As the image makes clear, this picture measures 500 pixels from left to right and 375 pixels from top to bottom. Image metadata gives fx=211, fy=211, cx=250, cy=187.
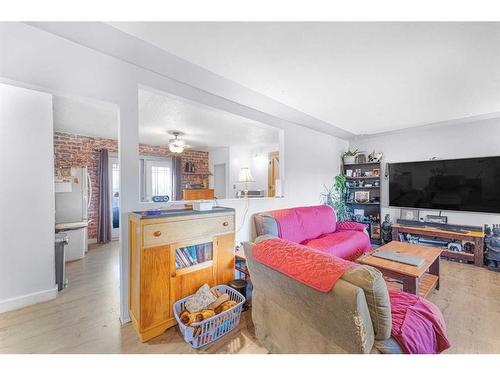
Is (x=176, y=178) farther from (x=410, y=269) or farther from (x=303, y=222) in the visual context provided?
(x=410, y=269)

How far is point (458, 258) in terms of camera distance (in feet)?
10.3

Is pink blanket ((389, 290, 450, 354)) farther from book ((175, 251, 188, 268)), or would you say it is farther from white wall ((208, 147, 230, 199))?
white wall ((208, 147, 230, 199))

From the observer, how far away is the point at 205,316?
5.03 ft

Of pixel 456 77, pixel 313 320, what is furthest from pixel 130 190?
pixel 456 77

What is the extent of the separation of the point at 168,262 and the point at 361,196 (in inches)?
159

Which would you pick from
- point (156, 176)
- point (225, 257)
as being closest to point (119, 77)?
point (225, 257)

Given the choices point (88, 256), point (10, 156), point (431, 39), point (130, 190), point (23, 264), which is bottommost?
point (88, 256)

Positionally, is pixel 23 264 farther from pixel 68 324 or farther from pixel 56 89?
pixel 56 89

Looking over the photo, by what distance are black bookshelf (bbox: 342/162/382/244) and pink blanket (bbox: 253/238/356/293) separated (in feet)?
11.9

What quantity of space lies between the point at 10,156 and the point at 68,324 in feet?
5.34

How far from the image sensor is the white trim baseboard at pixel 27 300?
74.0 inches

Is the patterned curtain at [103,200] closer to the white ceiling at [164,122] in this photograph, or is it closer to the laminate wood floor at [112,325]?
the white ceiling at [164,122]
